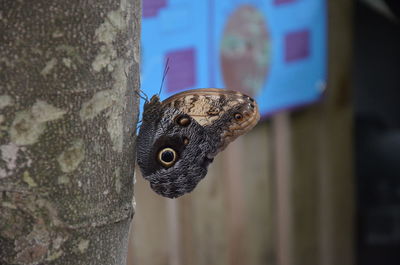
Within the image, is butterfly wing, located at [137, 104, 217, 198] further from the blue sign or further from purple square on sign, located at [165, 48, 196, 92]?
purple square on sign, located at [165, 48, 196, 92]

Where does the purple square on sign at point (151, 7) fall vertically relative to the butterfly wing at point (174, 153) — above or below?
above

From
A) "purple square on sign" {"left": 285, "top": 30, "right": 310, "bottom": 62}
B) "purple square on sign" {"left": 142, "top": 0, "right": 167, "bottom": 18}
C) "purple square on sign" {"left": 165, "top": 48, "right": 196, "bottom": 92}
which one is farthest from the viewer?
"purple square on sign" {"left": 285, "top": 30, "right": 310, "bottom": 62}

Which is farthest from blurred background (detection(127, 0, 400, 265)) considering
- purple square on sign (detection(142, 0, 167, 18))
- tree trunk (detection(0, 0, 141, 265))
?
tree trunk (detection(0, 0, 141, 265))

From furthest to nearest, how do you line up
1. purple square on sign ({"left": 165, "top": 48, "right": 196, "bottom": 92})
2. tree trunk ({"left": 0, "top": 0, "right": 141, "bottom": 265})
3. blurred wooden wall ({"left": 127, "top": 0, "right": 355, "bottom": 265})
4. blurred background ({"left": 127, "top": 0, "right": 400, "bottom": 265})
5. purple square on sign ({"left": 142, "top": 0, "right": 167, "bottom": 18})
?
blurred wooden wall ({"left": 127, "top": 0, "right": 355, "bottom": 265}), blurred background ({"left": 127, "top": 0, "right": 400, "bottom": 265}), purple square on sign ({"left": 165, "top": 48, "right": 196, "bottom": 92}), purple square on sign ({"left": 142, "top": 0, "right": 167, "bottom": 18}), tree trunk ({"left": 0, "top": 0, "right": 141, "bottom": 265})

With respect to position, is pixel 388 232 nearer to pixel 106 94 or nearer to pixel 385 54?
pixel 385 54

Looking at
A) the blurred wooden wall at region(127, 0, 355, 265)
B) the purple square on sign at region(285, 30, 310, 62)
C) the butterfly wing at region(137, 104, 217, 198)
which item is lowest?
the blurred wooden wall at region(127, 0, 355, 265)

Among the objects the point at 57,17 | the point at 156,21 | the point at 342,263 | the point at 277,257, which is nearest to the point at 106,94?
the point at 57,17

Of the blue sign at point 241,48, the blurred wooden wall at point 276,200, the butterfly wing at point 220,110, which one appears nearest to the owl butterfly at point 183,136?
the butterfly wing at point 220,110

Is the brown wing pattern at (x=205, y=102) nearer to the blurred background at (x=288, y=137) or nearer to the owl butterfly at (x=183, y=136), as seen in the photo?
the owl butterfly at (x=183, y=136)

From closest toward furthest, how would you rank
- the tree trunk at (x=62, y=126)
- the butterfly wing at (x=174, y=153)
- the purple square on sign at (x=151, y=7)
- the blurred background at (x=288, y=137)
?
the tree trunk at (x=62, y=126), the butterfly wing at (x=174, y=153), the purple square on sign at (x=151, y=7), the blurred background at (x=288, y=137)
